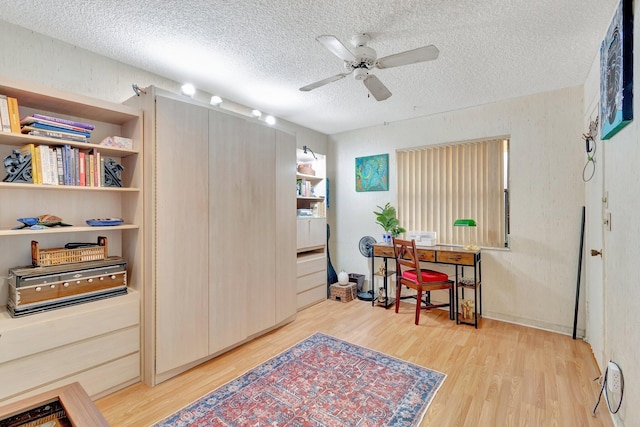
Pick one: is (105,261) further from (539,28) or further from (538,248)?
(538,248)

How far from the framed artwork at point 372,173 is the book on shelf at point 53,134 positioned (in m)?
3.39

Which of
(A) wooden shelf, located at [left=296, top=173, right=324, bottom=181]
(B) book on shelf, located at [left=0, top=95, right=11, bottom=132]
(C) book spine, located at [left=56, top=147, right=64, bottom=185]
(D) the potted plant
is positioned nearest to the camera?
(B) book on shelf, located at [left=0, top=95, right=11, bottom=132]

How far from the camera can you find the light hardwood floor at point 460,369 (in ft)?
6.02

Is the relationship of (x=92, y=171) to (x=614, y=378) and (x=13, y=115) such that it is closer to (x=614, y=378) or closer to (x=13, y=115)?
(x=13, y=115)

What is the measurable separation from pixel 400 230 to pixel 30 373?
3.66 metres

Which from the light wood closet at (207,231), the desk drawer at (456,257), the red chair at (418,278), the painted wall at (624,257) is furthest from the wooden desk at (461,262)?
the light wood closet at (207,231)

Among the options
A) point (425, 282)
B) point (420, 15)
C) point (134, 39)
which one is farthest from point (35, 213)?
point (425, 282)

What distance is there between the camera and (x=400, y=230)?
155 inches

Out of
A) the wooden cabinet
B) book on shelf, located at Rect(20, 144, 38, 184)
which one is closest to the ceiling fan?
the wooden cabinet

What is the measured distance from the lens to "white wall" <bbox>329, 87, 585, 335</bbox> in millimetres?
2993

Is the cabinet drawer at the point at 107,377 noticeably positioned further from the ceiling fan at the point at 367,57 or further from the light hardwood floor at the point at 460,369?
the ceiling fan at the point at 367,57

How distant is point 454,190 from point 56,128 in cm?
398

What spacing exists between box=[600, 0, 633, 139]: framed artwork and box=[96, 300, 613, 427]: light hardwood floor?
1.77m

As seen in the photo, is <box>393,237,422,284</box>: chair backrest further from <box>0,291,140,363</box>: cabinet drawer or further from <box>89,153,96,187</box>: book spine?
<box>89,153,96,187</box>: book spine
